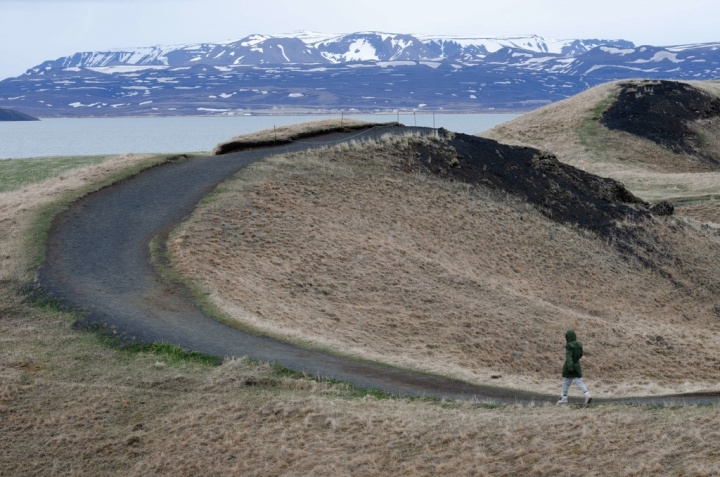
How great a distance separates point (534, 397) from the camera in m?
17.6

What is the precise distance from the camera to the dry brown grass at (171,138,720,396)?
894 inches

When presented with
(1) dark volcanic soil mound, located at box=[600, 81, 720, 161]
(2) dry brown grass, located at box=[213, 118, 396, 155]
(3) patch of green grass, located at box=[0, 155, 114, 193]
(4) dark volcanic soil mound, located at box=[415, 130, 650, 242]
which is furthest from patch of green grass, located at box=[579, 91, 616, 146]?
(3) patch of green grass, located at box=[0, 155, 114, 193]

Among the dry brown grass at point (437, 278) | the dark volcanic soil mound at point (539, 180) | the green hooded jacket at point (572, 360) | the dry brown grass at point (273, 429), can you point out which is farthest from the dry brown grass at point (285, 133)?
the green hooded jacket at point (572, 360)

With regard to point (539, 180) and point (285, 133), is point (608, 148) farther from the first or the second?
point (285, 133)

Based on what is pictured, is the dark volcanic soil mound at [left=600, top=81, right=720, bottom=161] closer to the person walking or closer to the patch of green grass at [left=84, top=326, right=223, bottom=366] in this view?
the person walking

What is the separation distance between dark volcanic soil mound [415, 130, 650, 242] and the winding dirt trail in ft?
40.8

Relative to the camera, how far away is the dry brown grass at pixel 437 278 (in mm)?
22703

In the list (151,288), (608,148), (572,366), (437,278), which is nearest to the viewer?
(572,366)

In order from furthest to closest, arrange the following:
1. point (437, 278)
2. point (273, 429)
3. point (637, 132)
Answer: point (637, 132)
point (437, 278)
point (273, 429)

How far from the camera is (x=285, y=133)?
142 ft

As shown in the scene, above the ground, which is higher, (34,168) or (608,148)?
(34,168)

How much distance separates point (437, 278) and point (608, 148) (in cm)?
4941

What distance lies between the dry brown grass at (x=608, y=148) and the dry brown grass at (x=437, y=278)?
19.1 metres

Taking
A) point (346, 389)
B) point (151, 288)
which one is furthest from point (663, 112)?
point (346, 389)
